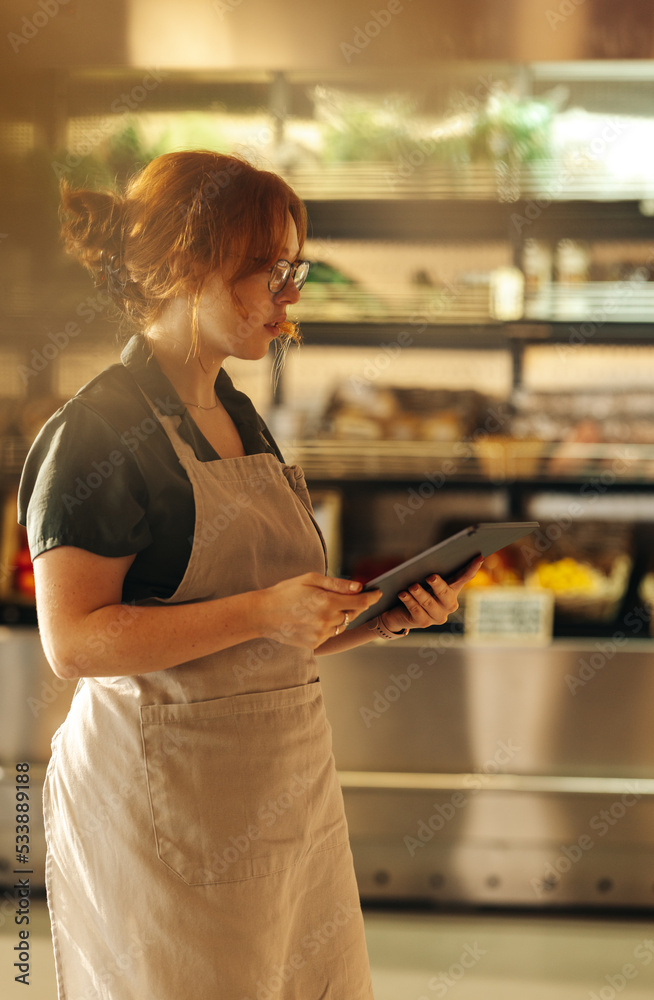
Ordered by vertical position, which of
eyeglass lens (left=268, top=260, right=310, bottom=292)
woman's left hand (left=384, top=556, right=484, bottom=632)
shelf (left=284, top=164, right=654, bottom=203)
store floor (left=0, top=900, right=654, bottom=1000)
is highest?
shelf (left=284, top=164, right=654, bottom=203)

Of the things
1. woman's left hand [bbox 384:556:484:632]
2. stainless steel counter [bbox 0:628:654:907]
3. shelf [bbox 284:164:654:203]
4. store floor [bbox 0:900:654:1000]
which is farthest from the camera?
shelf [bbox 284:164:654:203]

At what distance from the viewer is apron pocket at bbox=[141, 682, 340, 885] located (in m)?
1.02

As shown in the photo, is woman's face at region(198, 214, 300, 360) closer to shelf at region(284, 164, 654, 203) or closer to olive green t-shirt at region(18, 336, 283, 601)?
olive green t-shirt at region(18, 336, 283, 601)

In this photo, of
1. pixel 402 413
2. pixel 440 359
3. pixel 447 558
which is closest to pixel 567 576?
pixel 402 413

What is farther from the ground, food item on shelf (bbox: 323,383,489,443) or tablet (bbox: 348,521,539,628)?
food item on shelf (bbox: 323,383,489,443)

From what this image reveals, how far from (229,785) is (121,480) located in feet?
1.32

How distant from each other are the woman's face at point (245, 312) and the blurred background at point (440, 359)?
1.56 metres

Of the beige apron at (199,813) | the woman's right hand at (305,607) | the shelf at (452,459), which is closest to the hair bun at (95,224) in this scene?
the beige apron at (199,813)

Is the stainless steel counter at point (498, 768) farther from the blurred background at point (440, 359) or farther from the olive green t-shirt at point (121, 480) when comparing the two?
the olive green t-shirt at point (121, 480)

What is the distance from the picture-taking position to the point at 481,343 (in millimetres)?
3176

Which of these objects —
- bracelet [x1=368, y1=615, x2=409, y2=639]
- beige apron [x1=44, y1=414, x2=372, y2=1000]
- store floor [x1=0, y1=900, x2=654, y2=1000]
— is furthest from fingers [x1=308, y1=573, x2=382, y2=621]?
store floor [x1=0, y1=900, x2=654, y2=1000]

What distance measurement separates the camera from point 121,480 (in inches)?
37.7

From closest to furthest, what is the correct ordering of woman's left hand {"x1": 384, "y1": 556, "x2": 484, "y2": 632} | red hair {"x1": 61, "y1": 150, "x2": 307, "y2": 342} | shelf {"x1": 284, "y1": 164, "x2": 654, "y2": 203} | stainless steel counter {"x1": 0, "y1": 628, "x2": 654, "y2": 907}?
red hair {"x1": 61, "y1": 150, "x2": 307, "y2": 342}, woman's left hand {"x1": 384, "y1": 556, "x2": 484, "y2": 632}, stainless steel counter {"x1": 0, "y1": 628, "x2": 654, "y2": 907}, shelf {"x1": 284, "y1": 164, "x2": 654, "y2": 203}

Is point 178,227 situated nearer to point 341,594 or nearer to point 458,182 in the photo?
point 341,594
